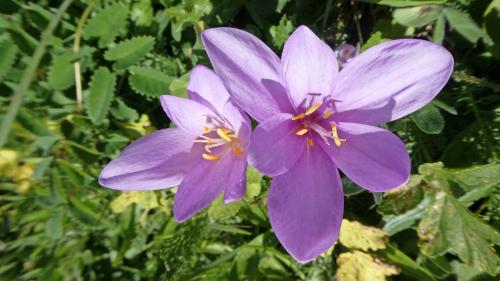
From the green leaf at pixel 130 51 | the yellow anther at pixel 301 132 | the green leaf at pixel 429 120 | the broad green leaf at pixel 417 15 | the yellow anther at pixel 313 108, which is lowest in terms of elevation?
the green leaf at pixel 429 120

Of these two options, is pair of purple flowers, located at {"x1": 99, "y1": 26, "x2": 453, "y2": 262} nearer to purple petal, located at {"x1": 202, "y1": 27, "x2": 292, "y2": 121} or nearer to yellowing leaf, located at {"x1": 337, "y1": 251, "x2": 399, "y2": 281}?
purple petal, located at {"x1": 202, "y1": 27, "x2": 292, "y2": 121}

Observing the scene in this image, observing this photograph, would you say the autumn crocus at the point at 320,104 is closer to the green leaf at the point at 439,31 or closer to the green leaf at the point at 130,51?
the green leaf at the point at 439,31

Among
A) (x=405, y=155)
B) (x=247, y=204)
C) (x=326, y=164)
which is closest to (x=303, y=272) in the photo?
(x=247, y=204)

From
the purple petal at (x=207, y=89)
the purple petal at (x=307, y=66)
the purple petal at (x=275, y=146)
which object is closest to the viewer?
the purple petal at (x=275, y=146)

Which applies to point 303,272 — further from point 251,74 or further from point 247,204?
point 251,74

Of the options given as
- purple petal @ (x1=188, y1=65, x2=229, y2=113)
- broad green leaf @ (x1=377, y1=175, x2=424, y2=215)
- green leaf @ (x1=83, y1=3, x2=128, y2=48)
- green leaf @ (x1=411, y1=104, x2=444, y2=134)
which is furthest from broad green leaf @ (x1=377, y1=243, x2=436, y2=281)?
green leaf @ (x1=83, y1=3, x2=128, y2=48)

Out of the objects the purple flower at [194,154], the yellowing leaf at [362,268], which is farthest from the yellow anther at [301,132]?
the yellowing leaf at [362,268]

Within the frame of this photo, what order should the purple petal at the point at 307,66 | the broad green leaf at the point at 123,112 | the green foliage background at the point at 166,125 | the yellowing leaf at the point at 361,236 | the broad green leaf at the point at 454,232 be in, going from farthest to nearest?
the broad green leaf at the point at 123,112 < the yellowing leaf at the point at 361,236 < the green foliage background at the point at 166,125 < the broad green leaf at the point at 454,232 < the purple petal at the point at 307,66

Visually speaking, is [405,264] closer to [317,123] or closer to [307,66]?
[317,123]
